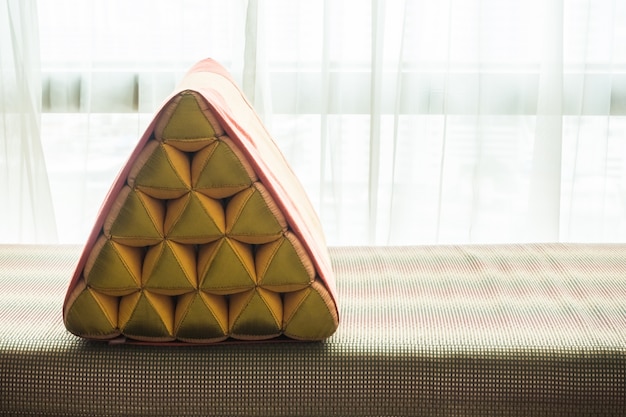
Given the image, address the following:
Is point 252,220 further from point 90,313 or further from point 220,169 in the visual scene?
point 90,313

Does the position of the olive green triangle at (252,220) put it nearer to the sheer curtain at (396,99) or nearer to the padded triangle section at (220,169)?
the padded triangle section at (220,169)

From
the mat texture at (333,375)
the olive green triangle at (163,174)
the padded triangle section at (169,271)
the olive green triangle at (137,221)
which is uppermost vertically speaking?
the olive green triangle at (163,174)

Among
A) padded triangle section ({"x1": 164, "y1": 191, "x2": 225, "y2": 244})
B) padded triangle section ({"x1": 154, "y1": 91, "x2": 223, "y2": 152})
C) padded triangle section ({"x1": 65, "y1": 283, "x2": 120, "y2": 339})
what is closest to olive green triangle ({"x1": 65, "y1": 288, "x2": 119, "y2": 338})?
padded triangle section ({"x1": 65, "y1": 283, "x2": 120, "y2": 339})

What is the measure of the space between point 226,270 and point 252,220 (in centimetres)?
8

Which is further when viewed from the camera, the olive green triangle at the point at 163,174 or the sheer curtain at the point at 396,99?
the sheer curtain at the point at 396,99

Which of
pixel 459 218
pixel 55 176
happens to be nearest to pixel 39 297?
pixel 55 176

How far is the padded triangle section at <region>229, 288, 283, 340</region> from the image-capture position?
1.26 meters

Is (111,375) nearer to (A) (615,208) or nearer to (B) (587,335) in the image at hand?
(B) (587,335)

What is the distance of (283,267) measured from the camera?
49.5 inches

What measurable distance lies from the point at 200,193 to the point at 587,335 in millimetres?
617

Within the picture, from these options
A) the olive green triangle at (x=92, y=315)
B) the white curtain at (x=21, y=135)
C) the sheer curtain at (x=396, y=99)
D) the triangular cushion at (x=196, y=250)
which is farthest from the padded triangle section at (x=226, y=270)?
the white curtain at (x=21, y=135)

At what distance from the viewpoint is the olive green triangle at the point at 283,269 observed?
1.26 m

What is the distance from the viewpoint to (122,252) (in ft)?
4.09

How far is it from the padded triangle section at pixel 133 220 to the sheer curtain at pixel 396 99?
1148mm
